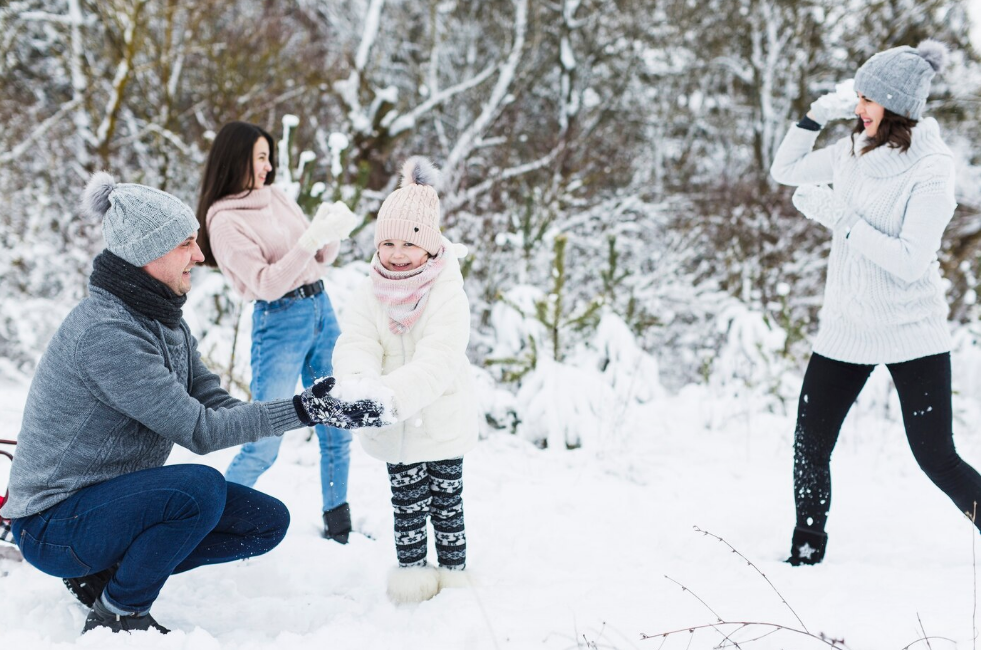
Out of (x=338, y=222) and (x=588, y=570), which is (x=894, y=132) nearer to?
(x=588, y=570)

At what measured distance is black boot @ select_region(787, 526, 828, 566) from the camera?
102 inches

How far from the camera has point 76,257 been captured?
720 centimetres

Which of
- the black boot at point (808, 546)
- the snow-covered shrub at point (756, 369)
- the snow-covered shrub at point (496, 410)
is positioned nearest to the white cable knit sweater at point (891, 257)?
the black boot at point (808, 546)

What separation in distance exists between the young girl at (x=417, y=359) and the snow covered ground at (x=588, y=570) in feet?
0.78

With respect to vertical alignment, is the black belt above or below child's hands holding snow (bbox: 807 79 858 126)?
below

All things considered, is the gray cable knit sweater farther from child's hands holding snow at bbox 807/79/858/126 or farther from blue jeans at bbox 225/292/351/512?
child's hands holding snow at bbox 807/79/858/126

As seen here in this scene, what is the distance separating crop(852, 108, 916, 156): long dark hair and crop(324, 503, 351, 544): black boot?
2540 mm

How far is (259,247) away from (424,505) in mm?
1255

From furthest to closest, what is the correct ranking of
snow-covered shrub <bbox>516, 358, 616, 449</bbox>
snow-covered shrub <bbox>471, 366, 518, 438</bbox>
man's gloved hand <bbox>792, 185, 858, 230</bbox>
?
snow-covered shrub <bbox>471, 366, 518, 438</bbox>
snow-covered shrub <bbox>516, 358, 616, 449</bbox>
man's gloved hand <bbox>792, 185, 858, 230</bbox>

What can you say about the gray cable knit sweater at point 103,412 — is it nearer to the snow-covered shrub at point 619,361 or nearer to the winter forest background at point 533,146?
the winter forest background at point 533,146

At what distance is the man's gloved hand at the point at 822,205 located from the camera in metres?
2.52

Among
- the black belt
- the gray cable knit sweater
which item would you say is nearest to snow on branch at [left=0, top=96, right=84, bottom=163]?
the black belt

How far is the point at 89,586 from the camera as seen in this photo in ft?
6.93

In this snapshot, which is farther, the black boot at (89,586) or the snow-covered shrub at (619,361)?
the snow-covered shrub at (619,361)
